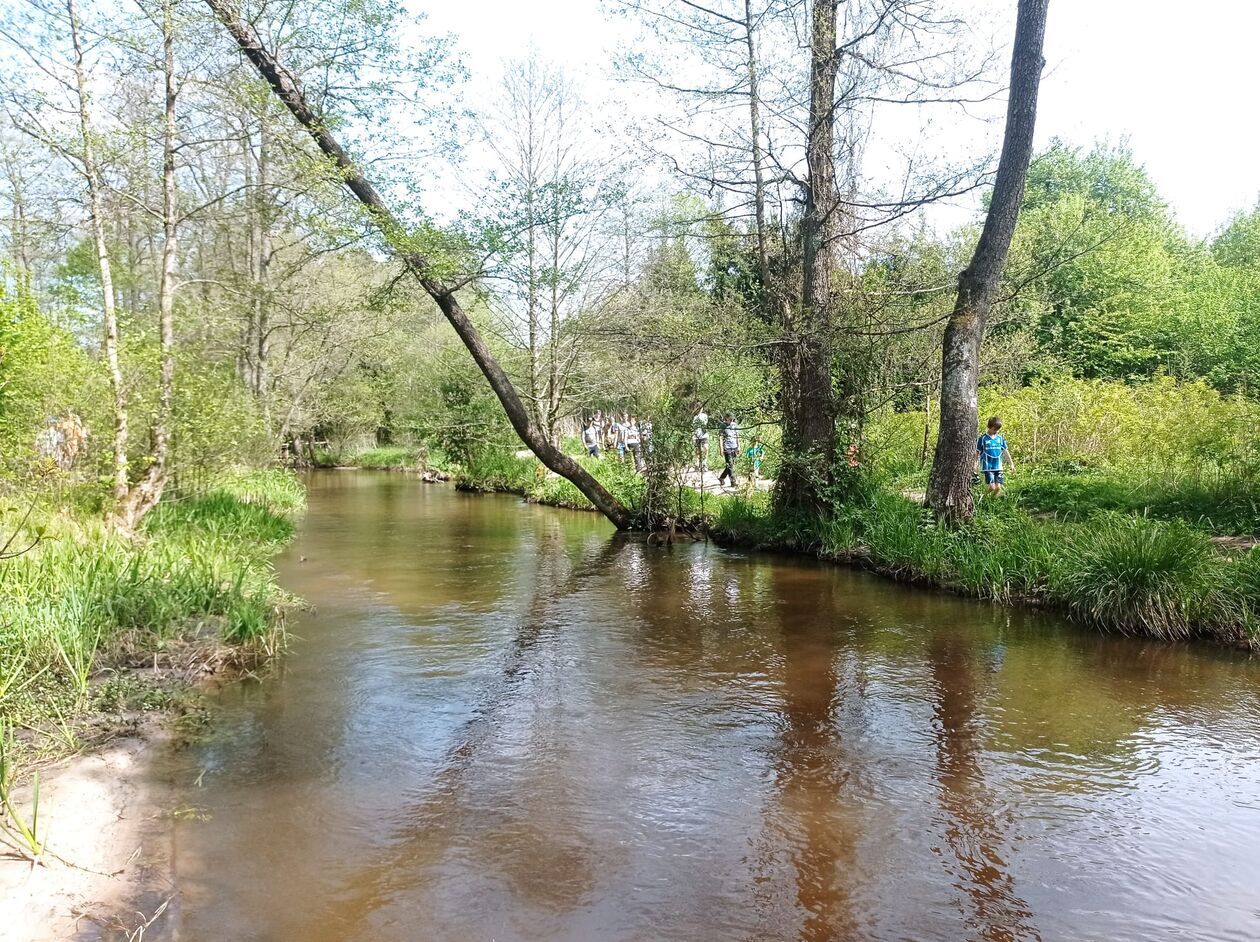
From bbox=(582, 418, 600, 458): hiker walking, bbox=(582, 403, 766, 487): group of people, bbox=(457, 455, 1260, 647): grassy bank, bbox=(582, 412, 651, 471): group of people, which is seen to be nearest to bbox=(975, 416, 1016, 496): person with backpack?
bbox=(457, 455, 1260, 647): grassy bank

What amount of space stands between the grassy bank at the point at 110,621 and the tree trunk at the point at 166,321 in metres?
0.65

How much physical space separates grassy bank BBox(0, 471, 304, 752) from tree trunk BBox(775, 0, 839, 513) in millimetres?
8519

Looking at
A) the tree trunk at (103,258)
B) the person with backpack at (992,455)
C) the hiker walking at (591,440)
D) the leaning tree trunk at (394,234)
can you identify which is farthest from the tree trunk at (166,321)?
the hiker walking at (591,440)

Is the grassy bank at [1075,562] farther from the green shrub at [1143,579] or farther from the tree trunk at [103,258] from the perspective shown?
the tree trunk at [103,258]

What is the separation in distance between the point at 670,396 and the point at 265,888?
11.6m

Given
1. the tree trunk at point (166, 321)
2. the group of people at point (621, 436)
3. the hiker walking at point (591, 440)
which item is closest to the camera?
the tree trunk at point (166, 321)

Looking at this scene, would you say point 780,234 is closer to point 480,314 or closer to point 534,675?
point 534,675

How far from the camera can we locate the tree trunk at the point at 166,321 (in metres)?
9.87

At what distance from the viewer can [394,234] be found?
1225 centimetres

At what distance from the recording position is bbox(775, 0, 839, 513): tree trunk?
12281mm

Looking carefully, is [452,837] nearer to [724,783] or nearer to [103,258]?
[724,783]

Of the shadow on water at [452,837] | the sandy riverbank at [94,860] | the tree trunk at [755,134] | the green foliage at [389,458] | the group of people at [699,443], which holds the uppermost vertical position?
the tree trunk at [755,134]

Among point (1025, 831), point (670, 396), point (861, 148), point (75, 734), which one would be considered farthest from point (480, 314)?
point (1025, 831)

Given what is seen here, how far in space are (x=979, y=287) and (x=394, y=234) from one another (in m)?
8.75
